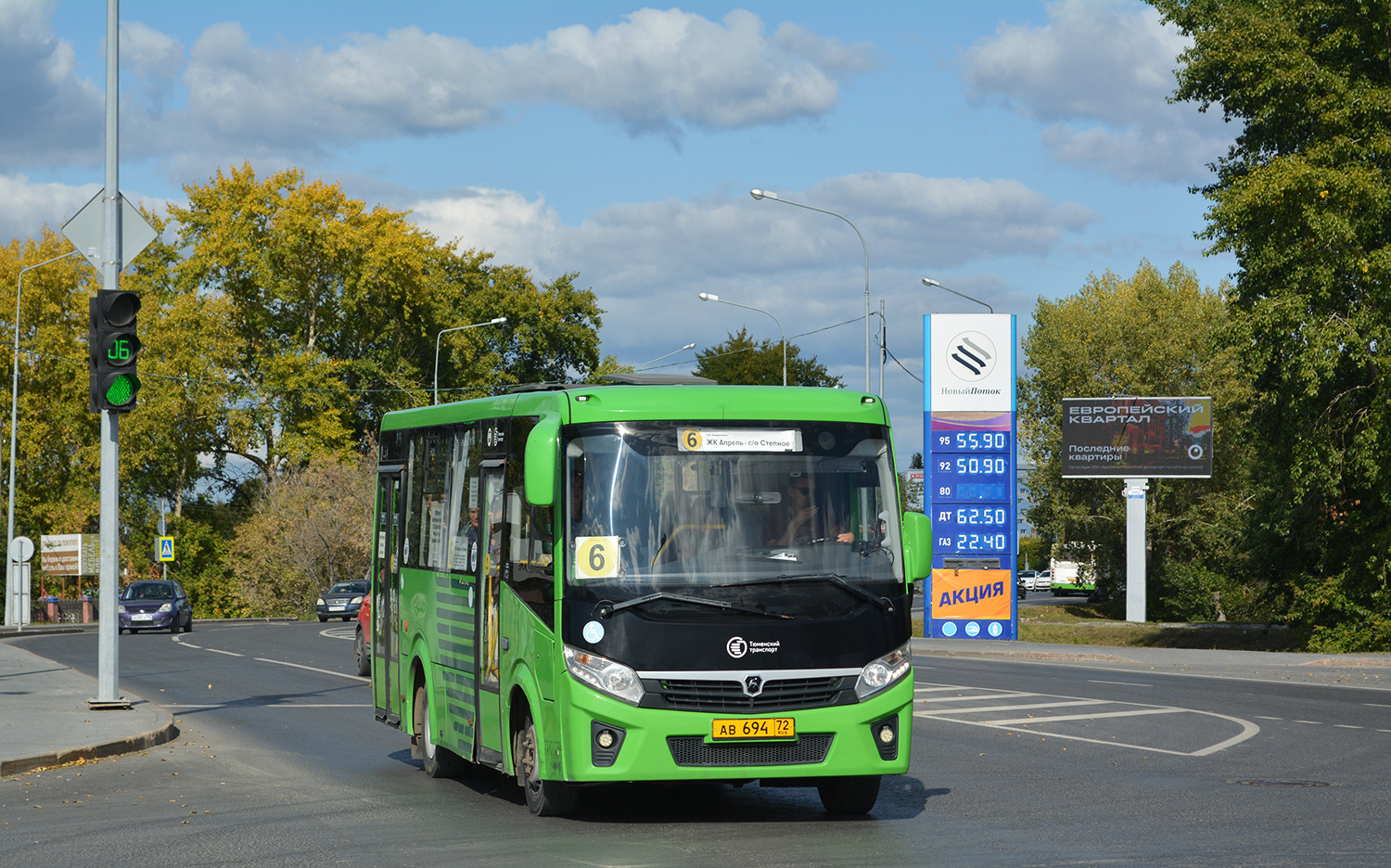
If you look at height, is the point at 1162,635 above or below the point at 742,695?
below

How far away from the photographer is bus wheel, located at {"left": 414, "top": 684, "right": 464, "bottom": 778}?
12.7 meters

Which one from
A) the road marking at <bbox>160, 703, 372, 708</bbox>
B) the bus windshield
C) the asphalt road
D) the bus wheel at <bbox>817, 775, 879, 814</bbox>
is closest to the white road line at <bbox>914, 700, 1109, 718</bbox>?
the asphalt road

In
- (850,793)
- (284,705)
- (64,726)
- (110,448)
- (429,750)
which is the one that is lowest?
(284,705)

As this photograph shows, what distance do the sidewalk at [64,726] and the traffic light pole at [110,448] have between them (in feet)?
1.48

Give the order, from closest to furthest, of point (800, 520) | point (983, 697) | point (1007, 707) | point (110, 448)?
point (800, 520) < point (110, 448) < point (1007, 707) < point (983, 697)

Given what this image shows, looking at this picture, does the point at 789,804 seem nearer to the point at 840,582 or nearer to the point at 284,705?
the point at 840,582

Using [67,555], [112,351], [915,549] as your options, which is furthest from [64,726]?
[67,555]

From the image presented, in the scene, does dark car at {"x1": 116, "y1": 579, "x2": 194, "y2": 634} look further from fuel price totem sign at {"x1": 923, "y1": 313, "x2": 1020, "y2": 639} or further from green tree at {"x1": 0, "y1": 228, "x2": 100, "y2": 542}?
fuel price totem sign at {"x1": 923, "y1": 313, "x2": 1020, "y2": 639}

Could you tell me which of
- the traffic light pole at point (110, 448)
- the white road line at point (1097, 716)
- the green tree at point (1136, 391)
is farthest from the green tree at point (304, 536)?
the white road line at point (1097, 716)

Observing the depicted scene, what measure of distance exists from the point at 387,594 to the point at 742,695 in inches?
216

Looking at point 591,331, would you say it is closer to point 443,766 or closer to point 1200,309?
point 1200,309

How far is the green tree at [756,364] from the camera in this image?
7275 centimetres

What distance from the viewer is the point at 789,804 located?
11.4 meters

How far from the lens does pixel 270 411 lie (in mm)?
65562
